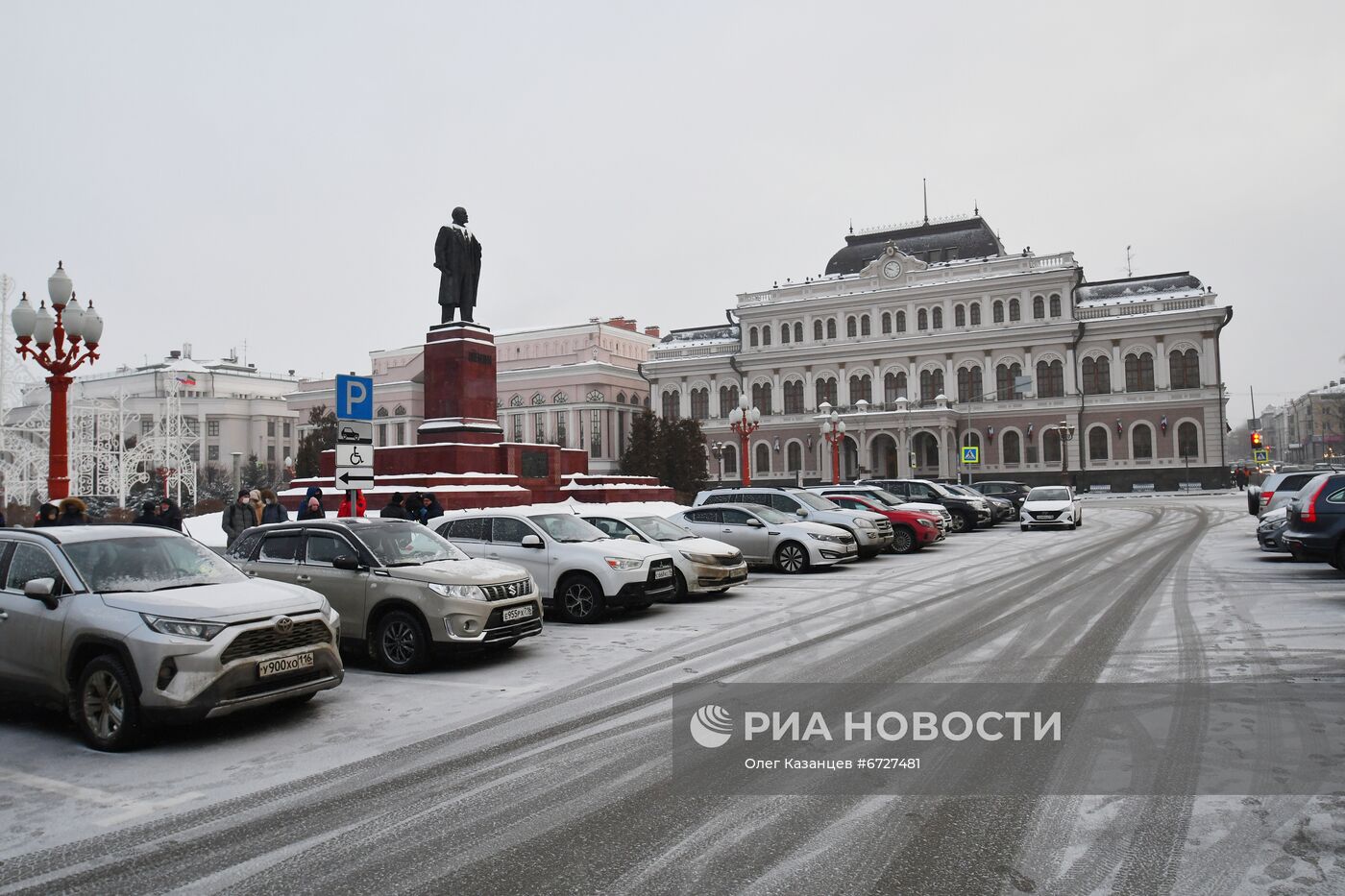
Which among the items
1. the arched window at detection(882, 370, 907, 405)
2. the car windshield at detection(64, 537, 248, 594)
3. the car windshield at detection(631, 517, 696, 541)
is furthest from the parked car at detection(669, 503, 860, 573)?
the arched window at detection(882, 370, 907, 405)

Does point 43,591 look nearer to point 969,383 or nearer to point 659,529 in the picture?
point 659,529

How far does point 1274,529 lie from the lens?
680 inches

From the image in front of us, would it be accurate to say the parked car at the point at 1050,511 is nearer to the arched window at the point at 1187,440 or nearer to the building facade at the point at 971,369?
the building facade at the point at 971,369

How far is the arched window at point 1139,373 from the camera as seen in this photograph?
61156 millimetres

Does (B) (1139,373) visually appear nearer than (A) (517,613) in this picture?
No

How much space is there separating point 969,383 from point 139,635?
6488 cm

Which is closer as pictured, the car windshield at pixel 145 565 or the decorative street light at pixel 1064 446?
the car windshield at pixel 145 565

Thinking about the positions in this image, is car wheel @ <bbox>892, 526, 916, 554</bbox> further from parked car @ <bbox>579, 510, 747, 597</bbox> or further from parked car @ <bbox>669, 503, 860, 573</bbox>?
parked car @ <bbox>579, 510, 747, 597</bbox>

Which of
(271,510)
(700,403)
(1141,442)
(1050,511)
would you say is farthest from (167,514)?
(700,403)

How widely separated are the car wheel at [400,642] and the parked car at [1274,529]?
52.8 ft

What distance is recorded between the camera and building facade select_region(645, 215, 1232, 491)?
60094 millimetres

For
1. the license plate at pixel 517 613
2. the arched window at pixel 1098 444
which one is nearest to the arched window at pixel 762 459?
the arched window at pixel 1098 444

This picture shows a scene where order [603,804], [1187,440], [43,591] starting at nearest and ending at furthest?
[603,804] < [43,591] < [1187,440]

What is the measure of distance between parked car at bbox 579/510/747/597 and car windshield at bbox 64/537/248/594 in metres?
6.73
